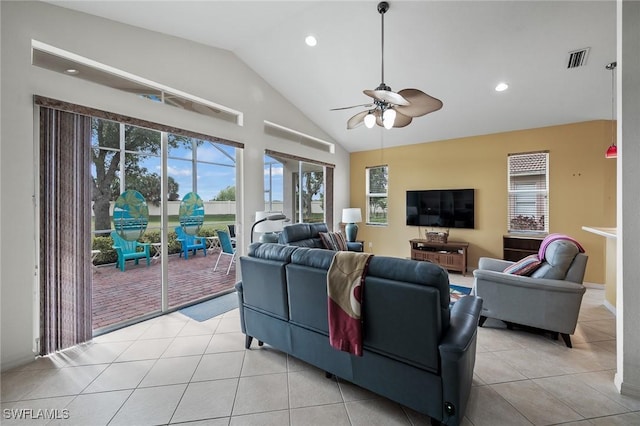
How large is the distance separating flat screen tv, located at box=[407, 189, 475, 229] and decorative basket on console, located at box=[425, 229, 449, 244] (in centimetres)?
23

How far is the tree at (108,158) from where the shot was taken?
110 inches

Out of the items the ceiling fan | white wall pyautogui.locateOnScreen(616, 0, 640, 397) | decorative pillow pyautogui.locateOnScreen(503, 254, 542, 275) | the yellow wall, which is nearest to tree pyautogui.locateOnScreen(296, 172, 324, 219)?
the yellow wall

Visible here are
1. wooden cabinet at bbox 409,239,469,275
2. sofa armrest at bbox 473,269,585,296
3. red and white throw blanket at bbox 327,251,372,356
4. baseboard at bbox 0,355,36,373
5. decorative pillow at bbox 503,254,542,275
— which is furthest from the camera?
wooden cabinet at bbox 409,239,469,275

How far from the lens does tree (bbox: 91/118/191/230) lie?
279 centimetres

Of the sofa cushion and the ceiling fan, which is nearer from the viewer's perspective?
the ceiling fan

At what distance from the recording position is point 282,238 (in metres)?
3.99

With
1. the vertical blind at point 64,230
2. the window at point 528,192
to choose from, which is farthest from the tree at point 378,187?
the vertical blind at point 64,230

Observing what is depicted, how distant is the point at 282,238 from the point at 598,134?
528 centimetres

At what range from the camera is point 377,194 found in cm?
657

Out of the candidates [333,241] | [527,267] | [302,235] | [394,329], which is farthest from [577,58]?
[302,235]

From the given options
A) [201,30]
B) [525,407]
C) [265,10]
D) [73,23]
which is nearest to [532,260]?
[525,407]

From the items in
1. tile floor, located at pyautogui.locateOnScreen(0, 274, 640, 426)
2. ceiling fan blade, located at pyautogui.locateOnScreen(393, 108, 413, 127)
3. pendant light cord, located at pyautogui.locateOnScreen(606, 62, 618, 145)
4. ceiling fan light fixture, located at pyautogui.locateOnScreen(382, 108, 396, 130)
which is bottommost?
tile floor, located at pyautogui.locateOnScreen(0, 274, 640, 426)

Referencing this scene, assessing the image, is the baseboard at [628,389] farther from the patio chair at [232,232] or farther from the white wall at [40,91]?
the white wall at [40,91]

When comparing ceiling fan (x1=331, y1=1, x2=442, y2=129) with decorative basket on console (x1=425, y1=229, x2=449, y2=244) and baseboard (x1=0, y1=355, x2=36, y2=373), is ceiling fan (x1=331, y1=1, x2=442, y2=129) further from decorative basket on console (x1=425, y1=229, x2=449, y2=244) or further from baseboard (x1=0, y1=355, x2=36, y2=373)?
baseboard (x1=0, y1=355, x2=36, y2=373)
